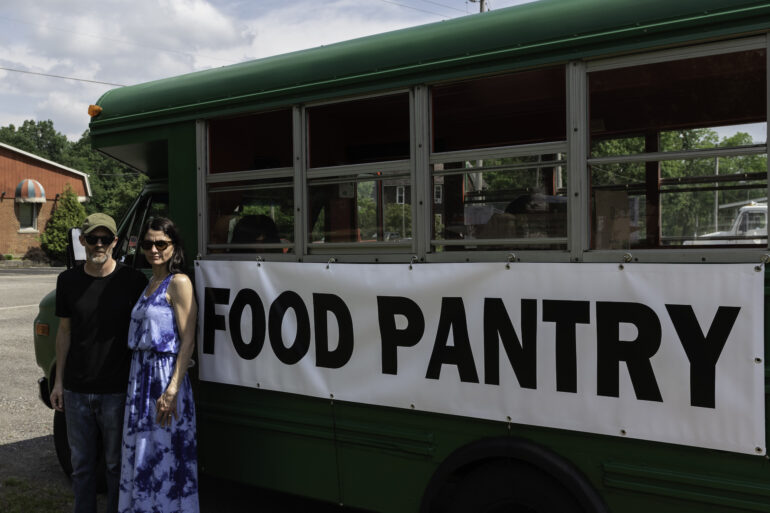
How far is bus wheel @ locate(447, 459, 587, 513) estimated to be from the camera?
8.96 ft

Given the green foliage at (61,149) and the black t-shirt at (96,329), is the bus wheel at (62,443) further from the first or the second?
the green foliage at (61,149)

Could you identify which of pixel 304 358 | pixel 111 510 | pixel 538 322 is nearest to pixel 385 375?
pixel 304 358

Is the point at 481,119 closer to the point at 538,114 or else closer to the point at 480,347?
the point at 538,114

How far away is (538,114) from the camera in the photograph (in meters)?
3.24

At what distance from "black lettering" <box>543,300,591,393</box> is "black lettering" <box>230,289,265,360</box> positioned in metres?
1.50

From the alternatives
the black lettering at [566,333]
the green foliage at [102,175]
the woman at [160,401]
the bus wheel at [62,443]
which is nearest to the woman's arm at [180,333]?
the woman at [160,401]

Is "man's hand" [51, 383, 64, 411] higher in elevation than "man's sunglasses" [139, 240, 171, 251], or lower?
lower

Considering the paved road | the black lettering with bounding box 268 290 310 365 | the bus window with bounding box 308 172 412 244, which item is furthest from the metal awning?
the bus window with bounding box 308 172 412 244

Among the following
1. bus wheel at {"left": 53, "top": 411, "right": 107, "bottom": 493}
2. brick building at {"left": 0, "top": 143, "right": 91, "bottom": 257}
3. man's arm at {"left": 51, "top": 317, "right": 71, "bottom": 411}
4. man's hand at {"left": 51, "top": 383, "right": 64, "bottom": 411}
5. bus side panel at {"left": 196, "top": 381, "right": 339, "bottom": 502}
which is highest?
brick building at {"left": 0, "top": 143, "right": 91, "bottom": 257}

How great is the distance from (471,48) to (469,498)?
187 centimetres

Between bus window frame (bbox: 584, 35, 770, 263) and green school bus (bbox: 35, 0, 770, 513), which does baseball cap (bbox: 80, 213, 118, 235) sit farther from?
bus window frame (bbox: 584, 35, 770, 263)

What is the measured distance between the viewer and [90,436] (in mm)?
3629

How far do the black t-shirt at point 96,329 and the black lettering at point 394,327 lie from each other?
139cm

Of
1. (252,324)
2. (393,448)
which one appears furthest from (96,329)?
(393,448)
